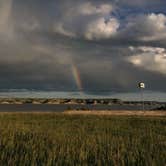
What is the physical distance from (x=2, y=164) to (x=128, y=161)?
11.4 feet

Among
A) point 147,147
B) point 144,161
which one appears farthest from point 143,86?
point 144,161

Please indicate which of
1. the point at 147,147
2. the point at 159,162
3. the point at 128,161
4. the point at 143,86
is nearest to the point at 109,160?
the point at 128,161

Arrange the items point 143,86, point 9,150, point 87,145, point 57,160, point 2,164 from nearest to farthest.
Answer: point 2,164, point 57,160, point 9,150, point 87,145, point 143,86

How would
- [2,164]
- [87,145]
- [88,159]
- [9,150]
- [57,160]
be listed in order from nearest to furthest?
[2,164]
[57,160]
[88,159]
[9,150]
[87,145]

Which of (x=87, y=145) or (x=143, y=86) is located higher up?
(x=143, y=86)

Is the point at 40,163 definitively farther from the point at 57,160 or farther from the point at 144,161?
the point at 144,161

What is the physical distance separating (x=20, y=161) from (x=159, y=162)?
3790 millimetres

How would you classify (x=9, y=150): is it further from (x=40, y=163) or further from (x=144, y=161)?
(x=144, y=161)

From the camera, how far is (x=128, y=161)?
9641mm

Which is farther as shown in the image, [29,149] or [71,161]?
[29,149]

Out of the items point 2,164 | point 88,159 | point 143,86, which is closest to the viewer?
point 2,164

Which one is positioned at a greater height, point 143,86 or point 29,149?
point 143,86

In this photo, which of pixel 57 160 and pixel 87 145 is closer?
pixel 57 160

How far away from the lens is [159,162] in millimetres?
9281
